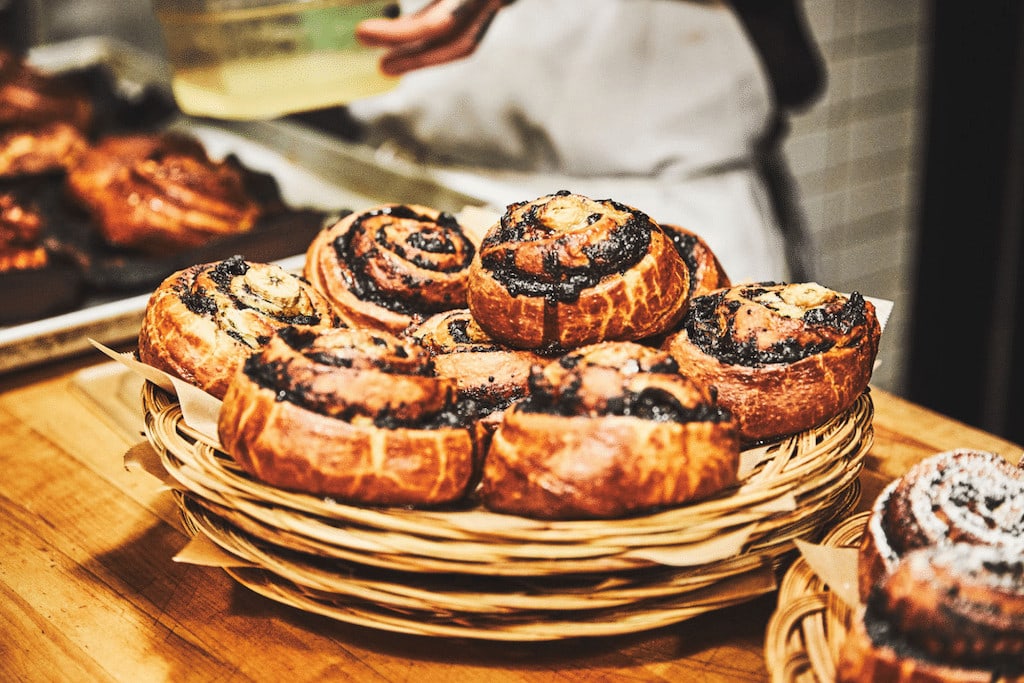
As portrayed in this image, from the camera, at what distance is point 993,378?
144 inches

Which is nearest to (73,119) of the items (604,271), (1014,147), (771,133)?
(771,133)

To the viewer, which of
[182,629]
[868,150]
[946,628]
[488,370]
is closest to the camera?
[946,628]

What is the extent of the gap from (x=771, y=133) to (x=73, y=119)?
2380mm

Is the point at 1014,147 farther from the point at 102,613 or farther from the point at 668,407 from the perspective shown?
the point at 102,613

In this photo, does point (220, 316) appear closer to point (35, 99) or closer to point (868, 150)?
point (35, 99)

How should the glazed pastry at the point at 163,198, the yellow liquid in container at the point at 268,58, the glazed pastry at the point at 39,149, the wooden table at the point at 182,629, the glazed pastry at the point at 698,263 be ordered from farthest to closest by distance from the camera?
1. the glazed pastry at the point at 39,149
2. the glazed pastry at the point at 163,198
3. the yellow liquid in container at the point at 268,58
4. the glazed pastry at the point at 698,263
5. the wooden table at the point at 182,629

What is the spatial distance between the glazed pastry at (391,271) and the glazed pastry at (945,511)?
806mm

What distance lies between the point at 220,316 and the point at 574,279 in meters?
0.54

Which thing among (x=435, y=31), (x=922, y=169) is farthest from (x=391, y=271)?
(x=922, y=169)

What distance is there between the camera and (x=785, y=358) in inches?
52.7

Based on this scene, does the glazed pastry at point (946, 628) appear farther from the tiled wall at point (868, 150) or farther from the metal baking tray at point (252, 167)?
the tiled wall at point (868, 150)

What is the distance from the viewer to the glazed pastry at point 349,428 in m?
1.14

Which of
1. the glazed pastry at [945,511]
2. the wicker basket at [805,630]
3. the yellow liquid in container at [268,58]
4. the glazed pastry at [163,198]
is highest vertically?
the yellow liquid in container at [268,58]

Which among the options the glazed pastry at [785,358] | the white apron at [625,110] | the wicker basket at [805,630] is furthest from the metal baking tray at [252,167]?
the wicker basket at [805,630]
